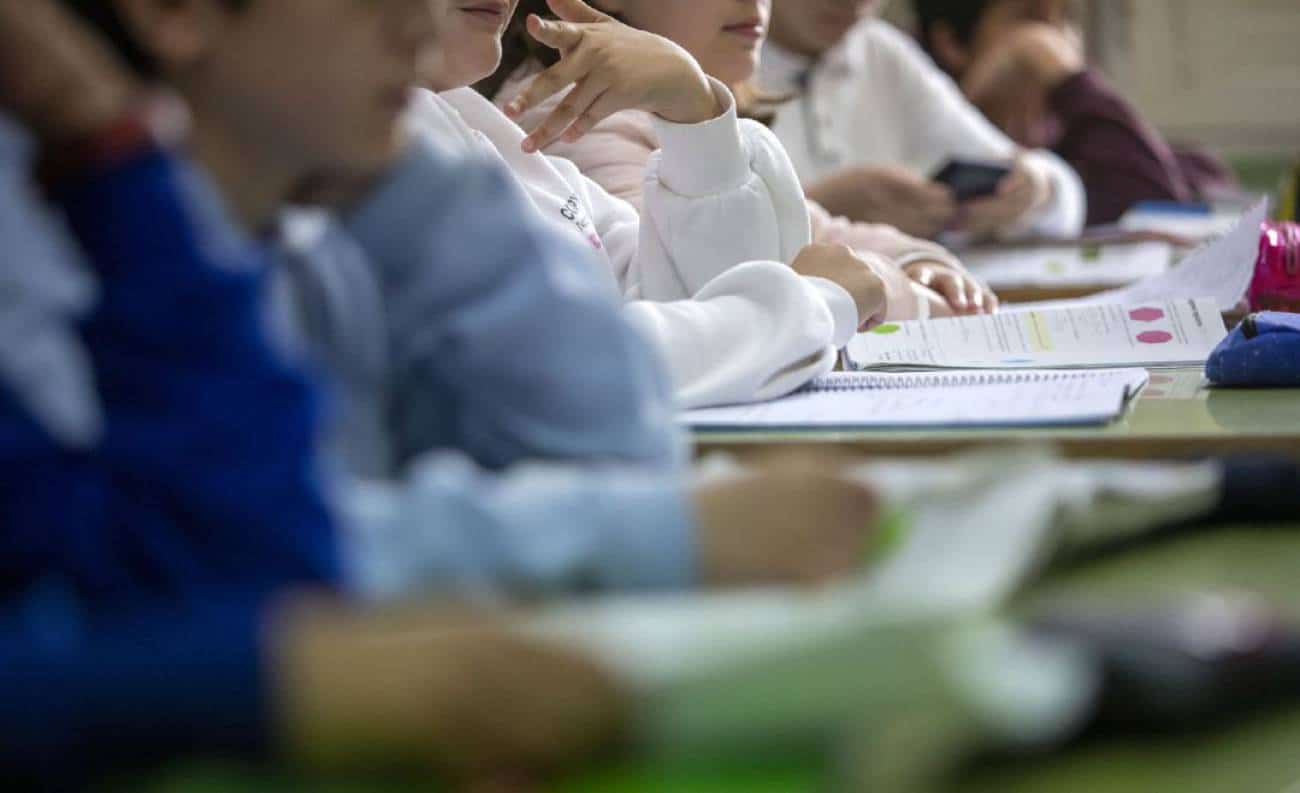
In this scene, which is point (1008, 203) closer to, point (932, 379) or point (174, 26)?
point (932, 379)

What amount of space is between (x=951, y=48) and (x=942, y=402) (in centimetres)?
279

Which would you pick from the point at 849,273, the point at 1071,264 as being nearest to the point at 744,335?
the point at 849,273

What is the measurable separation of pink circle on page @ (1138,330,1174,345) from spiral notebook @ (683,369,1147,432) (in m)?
0.15

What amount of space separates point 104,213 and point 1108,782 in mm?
317

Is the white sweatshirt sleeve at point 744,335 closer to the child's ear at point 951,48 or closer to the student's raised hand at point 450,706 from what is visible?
the student's raised hand at point 450,706

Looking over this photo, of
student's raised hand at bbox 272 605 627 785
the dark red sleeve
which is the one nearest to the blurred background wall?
the dark red sleeve

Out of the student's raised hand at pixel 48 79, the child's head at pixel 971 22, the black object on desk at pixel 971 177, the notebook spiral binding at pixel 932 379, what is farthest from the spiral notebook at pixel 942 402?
the child's head at pixel 971 22

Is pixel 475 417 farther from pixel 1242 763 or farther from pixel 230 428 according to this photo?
pixel 1242 763

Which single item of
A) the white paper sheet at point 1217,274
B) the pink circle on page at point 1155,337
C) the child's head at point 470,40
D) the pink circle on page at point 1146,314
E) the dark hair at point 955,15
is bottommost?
the dark hair at point 955,15

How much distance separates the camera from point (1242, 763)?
511 millimetres

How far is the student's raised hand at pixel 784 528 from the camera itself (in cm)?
57

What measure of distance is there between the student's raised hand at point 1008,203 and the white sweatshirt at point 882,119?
0.09 feet

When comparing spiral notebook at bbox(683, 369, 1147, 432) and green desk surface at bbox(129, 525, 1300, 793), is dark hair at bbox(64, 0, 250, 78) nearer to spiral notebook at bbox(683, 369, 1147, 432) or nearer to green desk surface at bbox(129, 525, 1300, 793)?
green desk surface at bbox(129, 525, 1300, 793)

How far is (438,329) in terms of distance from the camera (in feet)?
2.21
